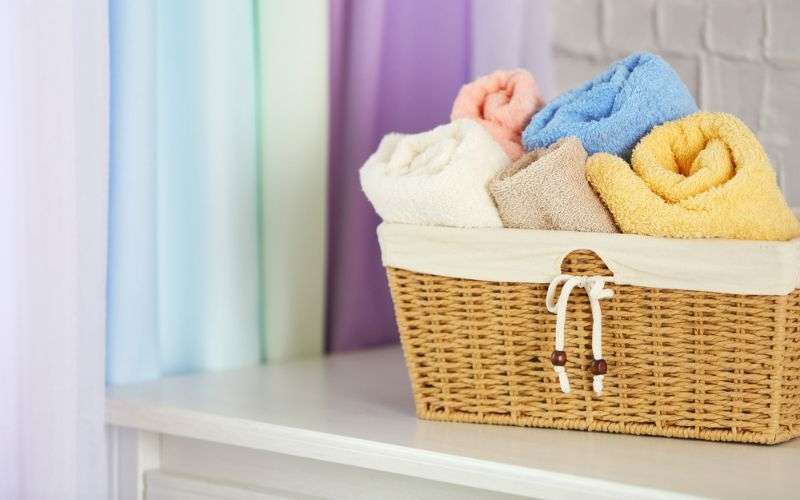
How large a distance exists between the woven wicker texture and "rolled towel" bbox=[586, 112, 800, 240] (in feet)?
0.17

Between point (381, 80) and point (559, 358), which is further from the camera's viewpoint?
point (381, 80)

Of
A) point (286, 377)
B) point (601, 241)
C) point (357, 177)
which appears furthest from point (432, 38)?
point (601, 241)

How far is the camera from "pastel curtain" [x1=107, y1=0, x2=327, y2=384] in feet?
3.61

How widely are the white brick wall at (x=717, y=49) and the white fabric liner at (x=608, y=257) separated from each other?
2.09ft

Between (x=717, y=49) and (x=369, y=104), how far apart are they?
49cm

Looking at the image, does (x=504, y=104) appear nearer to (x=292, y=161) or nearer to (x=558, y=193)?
(x=558, y=193)

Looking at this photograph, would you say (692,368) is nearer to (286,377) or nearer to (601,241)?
(601,241)

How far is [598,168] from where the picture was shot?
896 millimetres

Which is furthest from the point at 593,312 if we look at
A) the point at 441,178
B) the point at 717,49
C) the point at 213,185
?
the point at 717,49

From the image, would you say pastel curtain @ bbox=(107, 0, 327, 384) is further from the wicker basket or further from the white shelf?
the wicker basket

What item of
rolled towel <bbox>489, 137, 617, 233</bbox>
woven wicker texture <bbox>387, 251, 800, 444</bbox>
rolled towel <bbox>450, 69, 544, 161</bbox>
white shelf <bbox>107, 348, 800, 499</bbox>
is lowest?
white shelf <bbox>107, 348, 800, 499</bbox>

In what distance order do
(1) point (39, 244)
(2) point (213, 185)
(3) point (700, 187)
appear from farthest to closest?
(2) point (213, 185) → (1) point (39, 244) → (3) point (700, 187)

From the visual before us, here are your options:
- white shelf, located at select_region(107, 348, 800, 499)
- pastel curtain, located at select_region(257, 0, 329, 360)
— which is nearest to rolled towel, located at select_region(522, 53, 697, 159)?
white shelf, located at select_region(107, 348, 800, 499)

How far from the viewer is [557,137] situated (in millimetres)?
954
